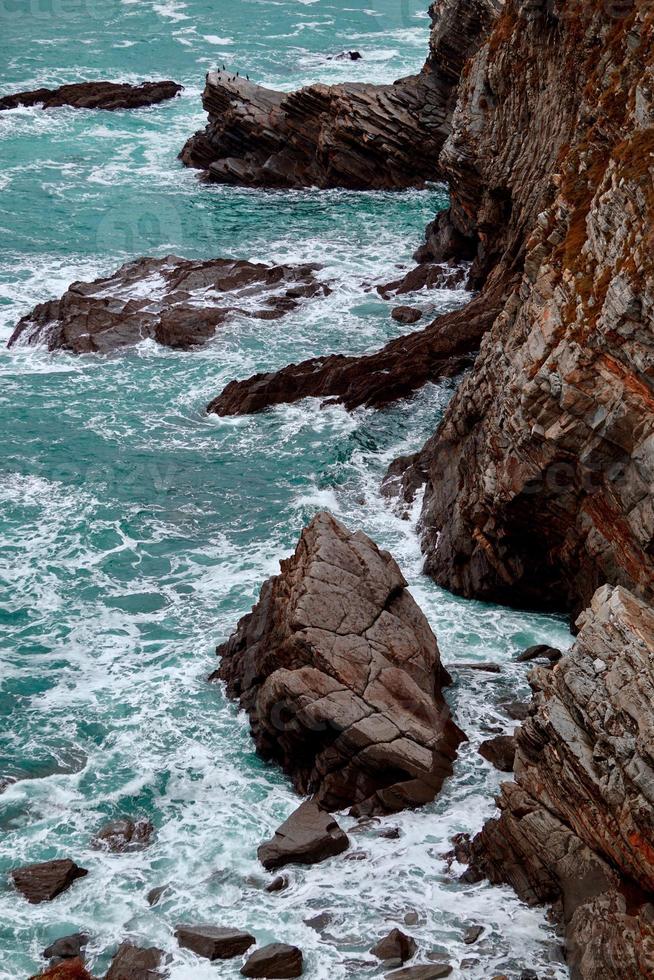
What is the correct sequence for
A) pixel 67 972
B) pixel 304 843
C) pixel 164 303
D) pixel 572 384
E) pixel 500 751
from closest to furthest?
1. pixel 67 972
2. pixel 304 843
3. pixel 500 751
4. pixel 572 384
5. pixel 164 303

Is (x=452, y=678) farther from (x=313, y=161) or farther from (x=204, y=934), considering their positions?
(x=313, y=161)

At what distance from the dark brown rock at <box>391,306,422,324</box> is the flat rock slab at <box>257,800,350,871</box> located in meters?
26.1

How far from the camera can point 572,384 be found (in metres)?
23.3

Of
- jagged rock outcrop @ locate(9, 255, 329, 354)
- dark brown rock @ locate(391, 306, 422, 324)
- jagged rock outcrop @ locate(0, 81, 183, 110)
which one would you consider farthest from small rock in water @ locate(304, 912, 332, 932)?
jagged rock outcrop @ locate(0, 81, 183, 110)

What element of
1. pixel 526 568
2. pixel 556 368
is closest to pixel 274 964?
pixel 526 568

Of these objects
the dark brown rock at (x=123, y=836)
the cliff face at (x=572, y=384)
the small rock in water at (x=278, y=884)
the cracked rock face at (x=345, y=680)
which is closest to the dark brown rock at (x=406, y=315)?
the cliff face at (x=572, y=384)

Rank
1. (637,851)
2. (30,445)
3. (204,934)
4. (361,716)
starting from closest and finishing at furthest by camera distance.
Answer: (637,851)
(204,934)
(361,716)
(30,445)

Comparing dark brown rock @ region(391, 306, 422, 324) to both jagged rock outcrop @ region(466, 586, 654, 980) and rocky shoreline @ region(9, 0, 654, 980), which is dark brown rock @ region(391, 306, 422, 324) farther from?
jagged rock outcrop @ region(466, 586, 654, 980)

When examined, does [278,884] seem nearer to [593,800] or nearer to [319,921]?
[319,921]

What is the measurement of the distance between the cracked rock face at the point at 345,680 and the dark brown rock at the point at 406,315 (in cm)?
1936

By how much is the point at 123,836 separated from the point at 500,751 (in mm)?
7866

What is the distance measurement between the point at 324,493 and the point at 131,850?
48.3ft

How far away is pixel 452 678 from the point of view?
25734mm

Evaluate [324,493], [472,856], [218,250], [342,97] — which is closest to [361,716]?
[472,856]
